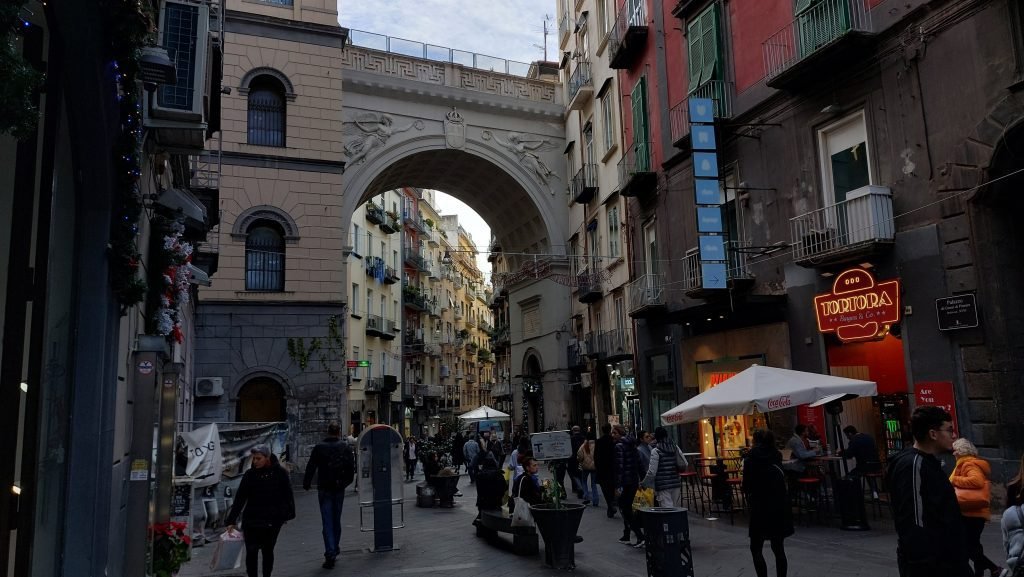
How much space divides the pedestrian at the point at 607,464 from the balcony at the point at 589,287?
1385 centimetres

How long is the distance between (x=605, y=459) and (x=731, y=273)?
5.82m

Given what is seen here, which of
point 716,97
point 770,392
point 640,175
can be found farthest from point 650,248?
point 770,392

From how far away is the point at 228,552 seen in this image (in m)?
9.36

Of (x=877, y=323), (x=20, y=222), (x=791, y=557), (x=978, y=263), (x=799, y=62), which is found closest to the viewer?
(x=20, y=222)

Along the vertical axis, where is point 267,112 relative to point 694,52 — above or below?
above

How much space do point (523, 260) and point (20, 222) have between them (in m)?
30.1

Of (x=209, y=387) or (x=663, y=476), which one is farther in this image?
(x=209, y=387)

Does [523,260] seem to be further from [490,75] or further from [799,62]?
[799,62]

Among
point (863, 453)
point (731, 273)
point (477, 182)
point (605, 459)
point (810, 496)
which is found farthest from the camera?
point (477, 182)

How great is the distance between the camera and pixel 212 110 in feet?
41.0

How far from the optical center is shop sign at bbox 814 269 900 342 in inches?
518

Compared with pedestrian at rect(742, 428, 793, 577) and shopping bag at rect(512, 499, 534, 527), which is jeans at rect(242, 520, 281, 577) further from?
pedestrian at rect(742, 428, 793, 577)

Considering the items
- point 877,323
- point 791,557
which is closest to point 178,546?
point 791,557

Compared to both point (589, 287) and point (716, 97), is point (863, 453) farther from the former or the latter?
point (589, 287)
